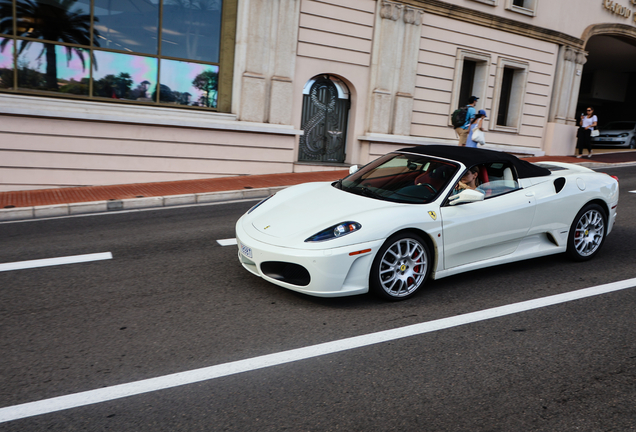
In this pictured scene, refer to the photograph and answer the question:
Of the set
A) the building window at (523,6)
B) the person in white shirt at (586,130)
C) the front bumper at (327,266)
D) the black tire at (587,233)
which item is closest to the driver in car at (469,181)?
the front bumper at (327,266)

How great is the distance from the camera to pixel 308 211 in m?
5.04

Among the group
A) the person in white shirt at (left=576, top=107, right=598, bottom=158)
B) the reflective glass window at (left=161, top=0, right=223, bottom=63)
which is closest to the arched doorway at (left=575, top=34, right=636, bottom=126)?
the person in white shirt at (left=576, top=107, right=598, bottom=158)

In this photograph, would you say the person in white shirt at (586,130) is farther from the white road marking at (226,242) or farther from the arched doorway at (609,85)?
the white road marking at (226,242)

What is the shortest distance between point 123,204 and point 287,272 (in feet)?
19.5

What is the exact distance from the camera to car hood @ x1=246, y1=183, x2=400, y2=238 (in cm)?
472

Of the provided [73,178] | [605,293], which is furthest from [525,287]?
[73,178]

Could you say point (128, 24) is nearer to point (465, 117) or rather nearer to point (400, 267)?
point (465, 117)

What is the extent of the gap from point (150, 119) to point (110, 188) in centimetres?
192

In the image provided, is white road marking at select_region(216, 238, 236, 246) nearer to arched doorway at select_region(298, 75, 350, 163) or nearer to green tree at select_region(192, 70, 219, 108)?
green tree at select_region(192, 70, 219, 108)

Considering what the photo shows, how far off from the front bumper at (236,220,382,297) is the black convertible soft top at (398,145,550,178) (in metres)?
1.59

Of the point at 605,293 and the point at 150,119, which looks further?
the point at 150,119

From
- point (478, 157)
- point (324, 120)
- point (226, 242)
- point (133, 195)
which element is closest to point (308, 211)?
point (478, 157)

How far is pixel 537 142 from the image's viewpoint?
19766 mm

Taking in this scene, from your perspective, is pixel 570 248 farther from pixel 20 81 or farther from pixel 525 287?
pixel 20 81
